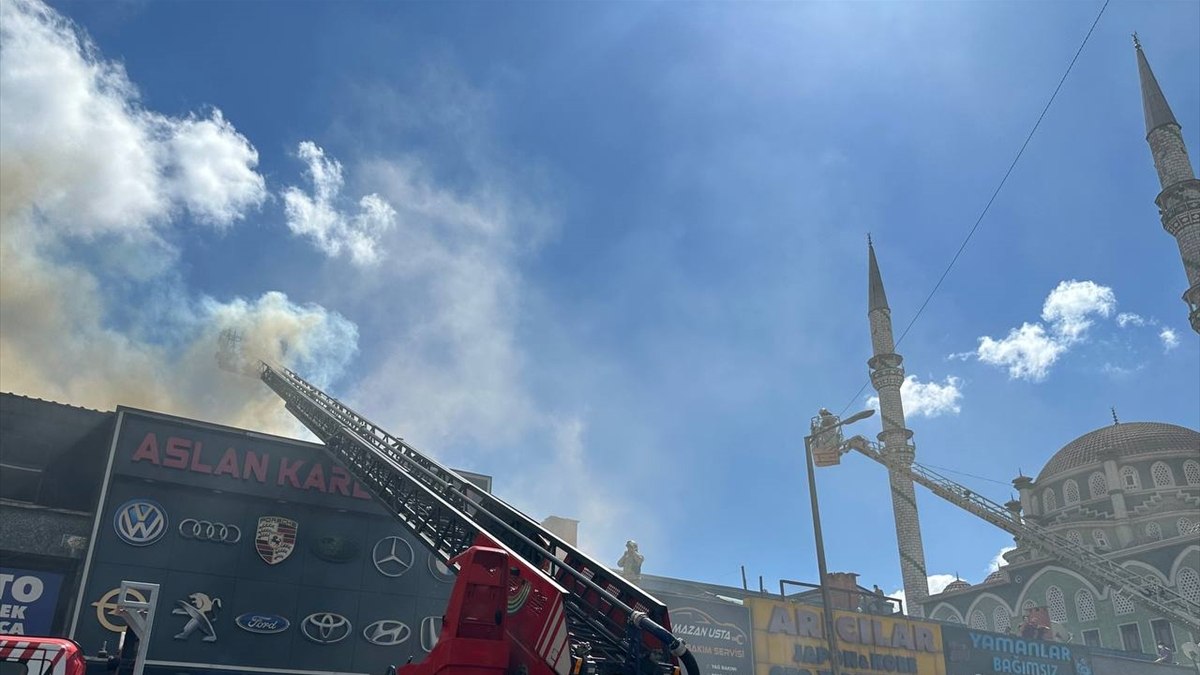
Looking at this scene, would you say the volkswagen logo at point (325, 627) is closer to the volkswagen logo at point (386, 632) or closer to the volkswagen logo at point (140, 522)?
the volkswagen logo at point (386, 632)

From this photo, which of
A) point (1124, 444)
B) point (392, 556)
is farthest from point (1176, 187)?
point (392, 556)

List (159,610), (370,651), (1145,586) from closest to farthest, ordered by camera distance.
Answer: (159,610) < (370,651) < (1145,586)

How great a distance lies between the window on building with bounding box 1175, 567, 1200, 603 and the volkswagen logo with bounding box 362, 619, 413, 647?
183ft

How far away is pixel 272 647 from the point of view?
24.4 metres

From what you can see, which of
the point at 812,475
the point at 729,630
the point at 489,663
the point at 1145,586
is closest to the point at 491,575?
the point at 489,663

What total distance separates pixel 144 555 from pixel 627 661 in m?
18.5

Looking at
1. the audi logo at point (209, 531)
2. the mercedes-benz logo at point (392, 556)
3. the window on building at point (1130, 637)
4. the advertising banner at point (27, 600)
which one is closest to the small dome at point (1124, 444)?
the window on building at point (1130, 637)

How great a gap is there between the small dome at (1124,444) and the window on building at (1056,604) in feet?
42.2

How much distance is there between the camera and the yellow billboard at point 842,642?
3391 cm

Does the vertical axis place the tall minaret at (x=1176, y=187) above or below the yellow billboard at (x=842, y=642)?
above

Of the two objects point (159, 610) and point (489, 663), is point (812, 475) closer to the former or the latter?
point (489, 663)

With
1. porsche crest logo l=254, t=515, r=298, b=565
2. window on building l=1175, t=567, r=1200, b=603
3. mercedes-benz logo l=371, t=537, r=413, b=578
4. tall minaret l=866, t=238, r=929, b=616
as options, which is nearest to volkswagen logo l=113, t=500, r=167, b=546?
porsche crest logo l=254, t=515, r=298, b=565

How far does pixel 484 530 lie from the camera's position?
51.8 ft

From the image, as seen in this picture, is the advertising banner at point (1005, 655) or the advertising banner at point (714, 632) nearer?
the advertising banner at point (714, 632)
